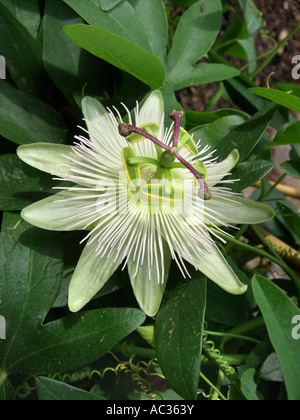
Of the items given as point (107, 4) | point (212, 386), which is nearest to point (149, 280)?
point (212, 386)

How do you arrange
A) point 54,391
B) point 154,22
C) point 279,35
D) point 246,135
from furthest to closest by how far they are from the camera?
1. point 279,35
2. point 154,22
3. point 246,135
4. point 54,391

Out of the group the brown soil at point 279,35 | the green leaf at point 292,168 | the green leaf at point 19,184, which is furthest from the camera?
the brown soil at point 279,35

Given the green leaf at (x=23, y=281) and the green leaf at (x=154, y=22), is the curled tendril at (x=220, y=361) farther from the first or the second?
the green leaf at (x=154, y=22)

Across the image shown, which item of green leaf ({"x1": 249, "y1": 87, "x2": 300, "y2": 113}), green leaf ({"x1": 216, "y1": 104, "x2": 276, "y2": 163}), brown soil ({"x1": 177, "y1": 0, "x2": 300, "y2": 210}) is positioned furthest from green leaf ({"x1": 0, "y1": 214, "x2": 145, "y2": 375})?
brown soil ({"x1": 177, "y1": 0, "x2": 300, "y2": 210})

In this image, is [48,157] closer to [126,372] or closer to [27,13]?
[27,13]

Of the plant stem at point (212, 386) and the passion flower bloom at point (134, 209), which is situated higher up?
the passion flower bloom at point (134, 209)

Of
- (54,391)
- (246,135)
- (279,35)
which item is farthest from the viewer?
(279,35)

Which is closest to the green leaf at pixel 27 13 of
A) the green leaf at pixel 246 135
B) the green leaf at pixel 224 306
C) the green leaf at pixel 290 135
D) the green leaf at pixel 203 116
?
the green leaf at pixel 203 116

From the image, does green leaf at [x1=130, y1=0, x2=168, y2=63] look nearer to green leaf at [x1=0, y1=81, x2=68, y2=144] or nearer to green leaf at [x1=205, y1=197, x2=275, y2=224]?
green leaf at [x1=0, y1=81, x2=68, y2=144]
